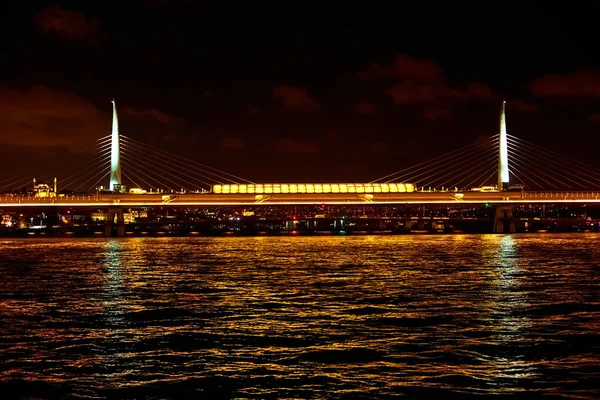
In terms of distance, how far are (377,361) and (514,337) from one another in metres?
4.49

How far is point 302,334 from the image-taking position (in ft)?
72.3

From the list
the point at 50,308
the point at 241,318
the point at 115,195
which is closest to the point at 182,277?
the point at 50,308

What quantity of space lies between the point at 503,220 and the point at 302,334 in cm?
9877

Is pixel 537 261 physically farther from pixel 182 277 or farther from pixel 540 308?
pixel 540 308

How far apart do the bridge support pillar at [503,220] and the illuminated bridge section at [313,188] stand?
11.5m

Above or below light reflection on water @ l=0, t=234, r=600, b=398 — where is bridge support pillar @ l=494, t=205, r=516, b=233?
above

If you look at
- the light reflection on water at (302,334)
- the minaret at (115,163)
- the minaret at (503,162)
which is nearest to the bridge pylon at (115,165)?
the minaret at (115,163)

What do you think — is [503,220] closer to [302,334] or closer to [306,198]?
[306,198]

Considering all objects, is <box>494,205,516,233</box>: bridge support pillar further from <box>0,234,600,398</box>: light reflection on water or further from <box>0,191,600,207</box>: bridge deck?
<box>0,234,600,398</box>: light reflection on water

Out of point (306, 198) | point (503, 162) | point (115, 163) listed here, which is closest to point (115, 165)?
point (115, 163)

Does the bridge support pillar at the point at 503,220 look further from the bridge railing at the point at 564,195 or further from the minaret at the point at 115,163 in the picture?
the minaret at the point at 115,163

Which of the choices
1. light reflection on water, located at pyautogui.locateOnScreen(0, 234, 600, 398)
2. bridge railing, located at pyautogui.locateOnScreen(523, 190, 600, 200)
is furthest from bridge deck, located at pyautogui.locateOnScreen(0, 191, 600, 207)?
light reflection on water, located at pyautogui.locateOnScreen(0, 234, 600, 398)

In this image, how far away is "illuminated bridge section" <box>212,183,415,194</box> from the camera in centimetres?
11619

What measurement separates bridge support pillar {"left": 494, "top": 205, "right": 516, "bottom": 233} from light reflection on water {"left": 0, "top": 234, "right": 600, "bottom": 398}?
76.3m
